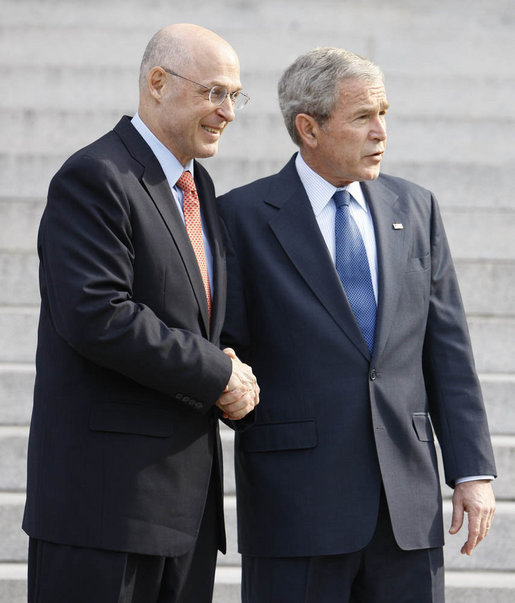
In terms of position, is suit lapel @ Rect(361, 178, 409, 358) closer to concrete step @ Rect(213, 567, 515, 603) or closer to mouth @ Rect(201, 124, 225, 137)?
mouth @ Rect(201, 124, 225, 137)

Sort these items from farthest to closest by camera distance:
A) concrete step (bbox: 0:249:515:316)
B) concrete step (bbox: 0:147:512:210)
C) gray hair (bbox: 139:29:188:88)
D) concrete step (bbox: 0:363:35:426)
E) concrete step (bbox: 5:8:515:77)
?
1. concrete step (bbox: 5:8:515:77)
2. concrete step (bbox: 0:147:512:210)
3. concrete step (bbox: 0:249:515:316)
4. concrete step (bbox: 0:363:35:426)
5. gray hair (bbox: 139:29:188:88)

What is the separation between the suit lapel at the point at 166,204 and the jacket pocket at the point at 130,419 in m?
0.20

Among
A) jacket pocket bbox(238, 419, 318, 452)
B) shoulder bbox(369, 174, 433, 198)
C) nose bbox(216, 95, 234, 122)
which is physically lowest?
jacket pocket bbox(238, 419, 318, 452)

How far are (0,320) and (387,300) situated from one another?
1842mm

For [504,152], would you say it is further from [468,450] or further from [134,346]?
[134,346]

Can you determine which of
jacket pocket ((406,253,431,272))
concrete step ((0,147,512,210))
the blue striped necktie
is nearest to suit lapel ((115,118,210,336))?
the blue striped necktie

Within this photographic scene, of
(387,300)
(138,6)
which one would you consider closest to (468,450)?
(387,300)

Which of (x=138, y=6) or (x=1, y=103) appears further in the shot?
(x=138, y=6)

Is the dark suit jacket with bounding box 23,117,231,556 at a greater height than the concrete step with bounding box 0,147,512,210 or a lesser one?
lesser

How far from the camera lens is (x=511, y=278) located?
377 centimetres

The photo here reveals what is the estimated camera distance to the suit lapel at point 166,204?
2.01 metres

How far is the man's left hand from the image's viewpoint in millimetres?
2221

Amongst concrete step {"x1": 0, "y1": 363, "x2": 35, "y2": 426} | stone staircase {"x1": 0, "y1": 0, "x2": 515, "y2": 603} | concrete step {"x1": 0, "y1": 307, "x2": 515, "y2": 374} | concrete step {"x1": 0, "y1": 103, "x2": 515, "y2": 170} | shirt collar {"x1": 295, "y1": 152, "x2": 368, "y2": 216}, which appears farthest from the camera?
concrete step {"x1": 0, "y1": 103, "x2": 515, "y2": 170}

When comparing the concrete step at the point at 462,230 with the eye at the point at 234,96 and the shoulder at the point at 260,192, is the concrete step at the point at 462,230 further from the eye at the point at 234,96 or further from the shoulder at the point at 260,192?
the eye at the point at 234,96
